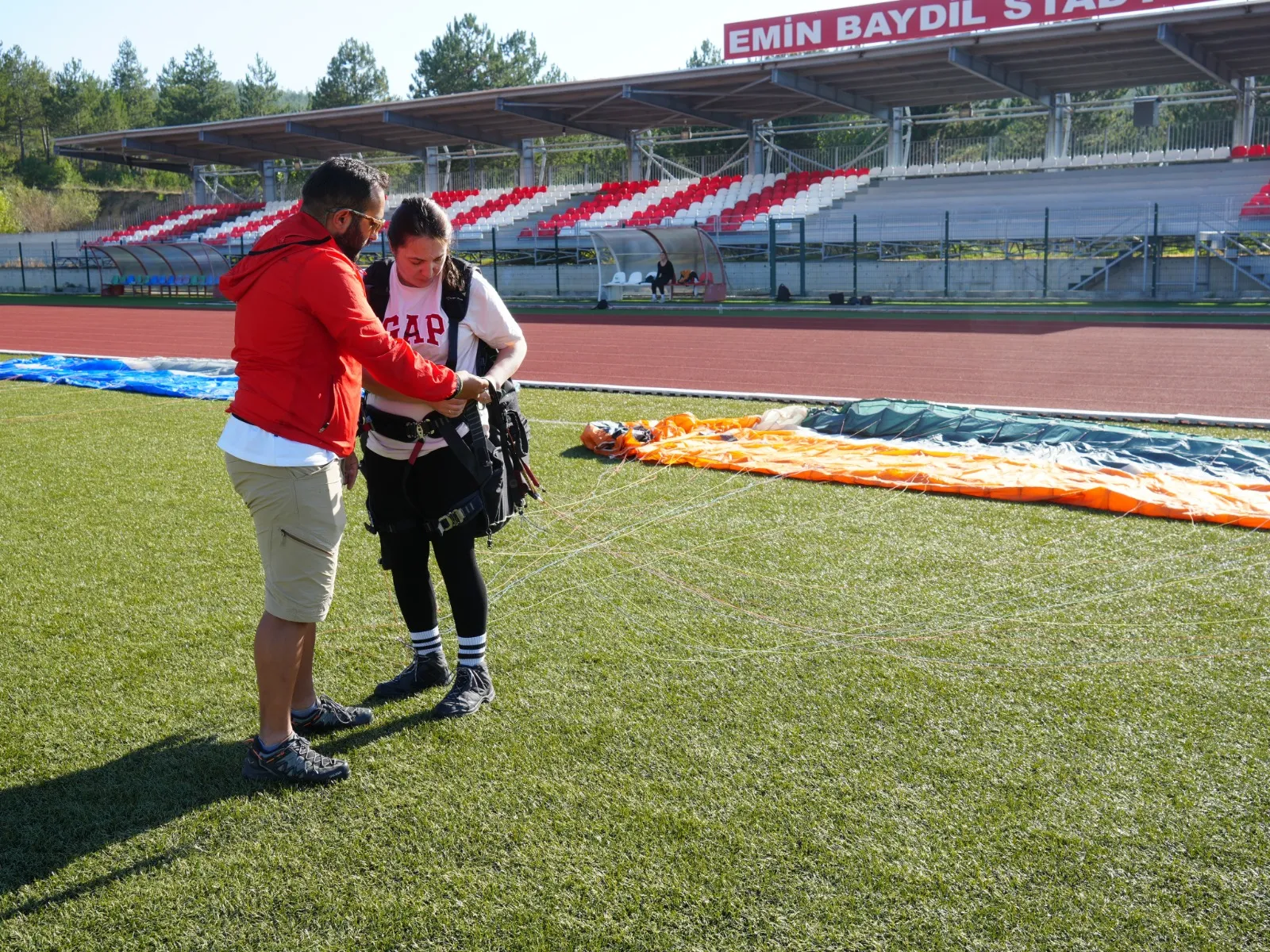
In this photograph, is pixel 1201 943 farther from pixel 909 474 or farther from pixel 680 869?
pixel 909 474

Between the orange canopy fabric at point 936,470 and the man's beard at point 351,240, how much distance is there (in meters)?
4.65

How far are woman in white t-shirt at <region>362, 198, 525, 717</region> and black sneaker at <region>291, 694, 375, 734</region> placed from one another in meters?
0.26

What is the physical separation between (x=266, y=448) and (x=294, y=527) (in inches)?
10.7

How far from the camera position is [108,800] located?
3525 millimetres

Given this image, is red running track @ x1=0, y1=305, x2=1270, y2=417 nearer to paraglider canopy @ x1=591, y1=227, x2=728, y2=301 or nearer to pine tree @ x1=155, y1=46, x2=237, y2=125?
paraglider canopy @ x1=591, y1=227, x2=728, y2=301

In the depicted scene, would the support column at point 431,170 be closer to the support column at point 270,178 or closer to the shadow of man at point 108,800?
the support column at point 270,178

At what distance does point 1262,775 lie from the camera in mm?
3533

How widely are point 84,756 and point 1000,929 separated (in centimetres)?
304

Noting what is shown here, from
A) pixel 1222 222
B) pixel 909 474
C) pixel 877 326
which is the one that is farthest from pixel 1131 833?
pixel 1222 222

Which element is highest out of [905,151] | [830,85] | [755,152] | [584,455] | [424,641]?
[830,85]

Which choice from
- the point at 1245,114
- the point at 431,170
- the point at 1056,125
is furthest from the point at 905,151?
the point at 431,170

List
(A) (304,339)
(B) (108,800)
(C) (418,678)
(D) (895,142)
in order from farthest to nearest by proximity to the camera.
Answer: (D) (895,142), (C) (418,678), (B) (108,800), (A) (304,339)

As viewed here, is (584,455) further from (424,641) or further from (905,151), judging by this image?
(905,151)

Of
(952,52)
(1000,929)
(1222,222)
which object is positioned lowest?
(1000,929)
